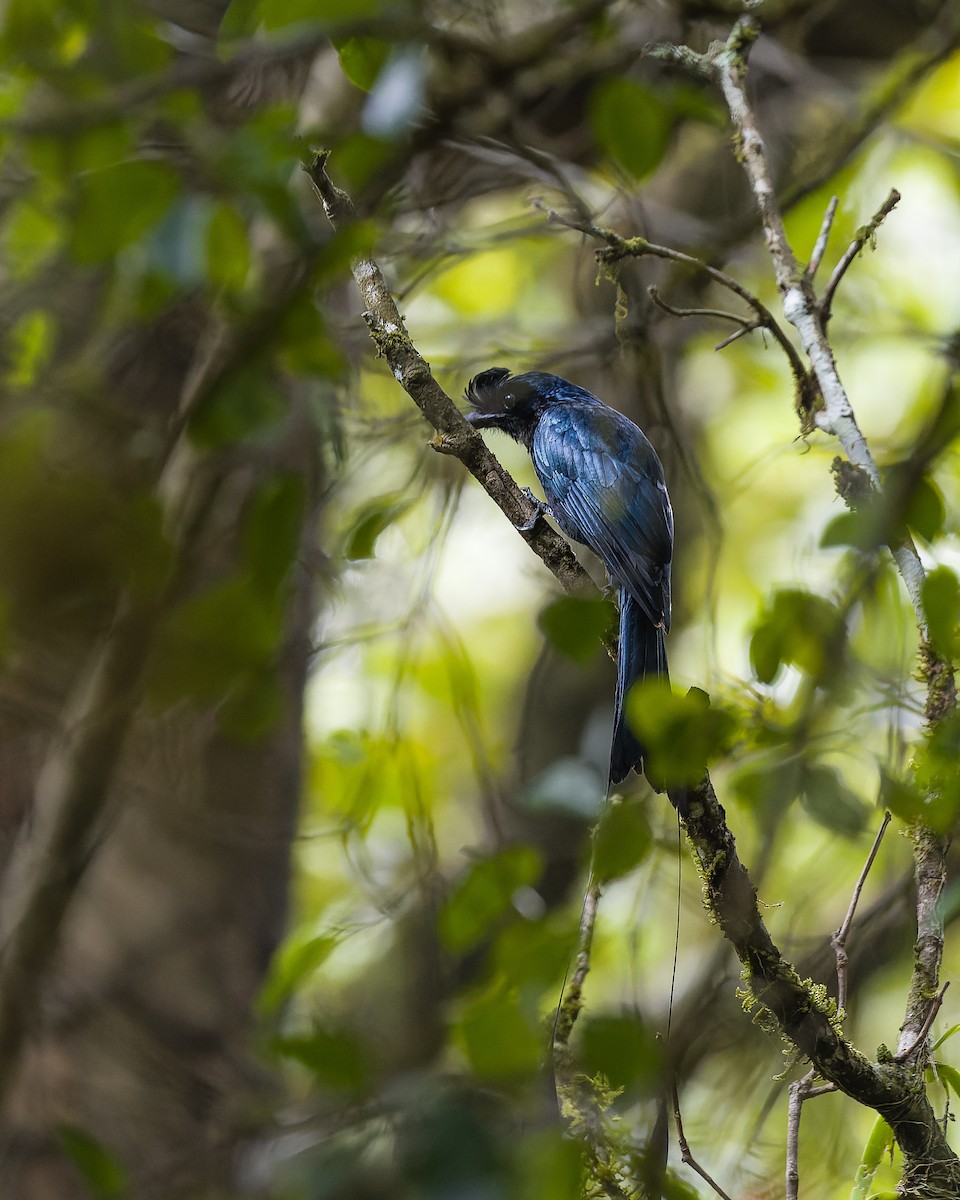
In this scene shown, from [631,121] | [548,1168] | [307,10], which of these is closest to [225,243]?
[307,10]

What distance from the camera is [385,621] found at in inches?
99.2

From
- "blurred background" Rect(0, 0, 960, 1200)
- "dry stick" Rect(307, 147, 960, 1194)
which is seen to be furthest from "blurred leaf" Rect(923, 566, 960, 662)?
"dry stick" Rect(307, 147, 960, 1194)

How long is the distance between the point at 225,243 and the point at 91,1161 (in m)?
1.37

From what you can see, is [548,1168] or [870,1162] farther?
[870,1162]

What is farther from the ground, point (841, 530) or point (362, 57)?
point (362, 57)

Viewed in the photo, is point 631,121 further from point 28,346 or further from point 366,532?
point 28,346

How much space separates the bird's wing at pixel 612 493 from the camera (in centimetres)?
291

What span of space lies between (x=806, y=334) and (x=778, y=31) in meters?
3.02

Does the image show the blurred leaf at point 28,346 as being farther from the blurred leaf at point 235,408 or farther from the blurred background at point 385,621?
the blurred leaf at point 235,408

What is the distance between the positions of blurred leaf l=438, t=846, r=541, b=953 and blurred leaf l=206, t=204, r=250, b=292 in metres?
1.11

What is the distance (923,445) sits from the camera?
1201mm

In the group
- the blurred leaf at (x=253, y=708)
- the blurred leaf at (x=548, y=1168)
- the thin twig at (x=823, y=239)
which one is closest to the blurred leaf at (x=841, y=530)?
the thin twig at (x=823, y=239)

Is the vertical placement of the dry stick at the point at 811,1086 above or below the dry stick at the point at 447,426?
below

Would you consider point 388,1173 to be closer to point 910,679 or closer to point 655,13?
point 910,679
